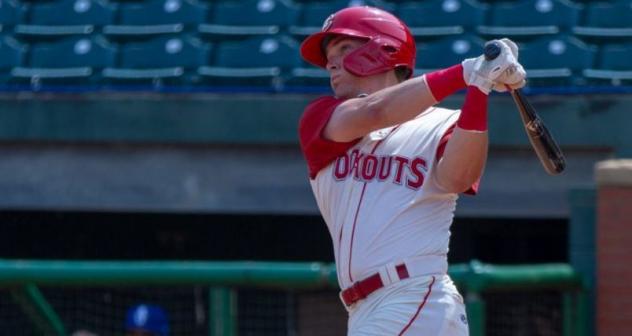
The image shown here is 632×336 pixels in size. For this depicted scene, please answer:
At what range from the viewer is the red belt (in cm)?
281

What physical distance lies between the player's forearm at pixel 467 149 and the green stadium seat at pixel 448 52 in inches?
130

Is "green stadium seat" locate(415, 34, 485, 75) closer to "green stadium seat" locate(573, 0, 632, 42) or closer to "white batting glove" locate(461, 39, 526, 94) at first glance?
"green stadium seat" locate(573, 0, 632, 42)

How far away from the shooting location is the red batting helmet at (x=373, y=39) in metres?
2.93

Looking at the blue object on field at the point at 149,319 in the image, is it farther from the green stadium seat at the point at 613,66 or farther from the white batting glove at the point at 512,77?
the white batting glove at the point at 512,77

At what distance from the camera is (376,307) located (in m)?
2.85

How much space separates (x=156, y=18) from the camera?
677 cm

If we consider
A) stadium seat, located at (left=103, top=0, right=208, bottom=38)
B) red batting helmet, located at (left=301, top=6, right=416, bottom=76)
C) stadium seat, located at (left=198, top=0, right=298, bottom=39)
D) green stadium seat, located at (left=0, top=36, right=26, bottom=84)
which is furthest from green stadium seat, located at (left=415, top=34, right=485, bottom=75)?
red batting helmet, located at (left=301, top=6, right=416, bottom=76)

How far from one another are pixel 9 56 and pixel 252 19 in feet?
4.33

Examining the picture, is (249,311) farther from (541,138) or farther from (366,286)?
(541,138)

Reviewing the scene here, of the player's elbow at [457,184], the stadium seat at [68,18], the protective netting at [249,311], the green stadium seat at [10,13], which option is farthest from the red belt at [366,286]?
the green stadium seat at [10,13]

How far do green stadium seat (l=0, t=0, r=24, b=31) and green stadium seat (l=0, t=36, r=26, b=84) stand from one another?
0.21 metres

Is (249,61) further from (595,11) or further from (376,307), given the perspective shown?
(376,307)

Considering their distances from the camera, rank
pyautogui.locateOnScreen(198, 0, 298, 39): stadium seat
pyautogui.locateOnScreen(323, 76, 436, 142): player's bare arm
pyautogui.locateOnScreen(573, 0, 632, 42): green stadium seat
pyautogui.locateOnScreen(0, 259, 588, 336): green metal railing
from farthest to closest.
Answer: pyautogui.locateOnScreen(198, 0, 298, 39): stadium seat, pyautogui.locateOnScreen(573, 0, 632, 42): green stadium seat, pyautogui.locateOnScreen(0, 259, 588, 336): green metal railing, pyautogui.locateOnScreen(323, 76, 436, 142): player's bare arm

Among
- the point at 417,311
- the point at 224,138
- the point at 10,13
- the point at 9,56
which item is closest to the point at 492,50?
the point at 417,311
